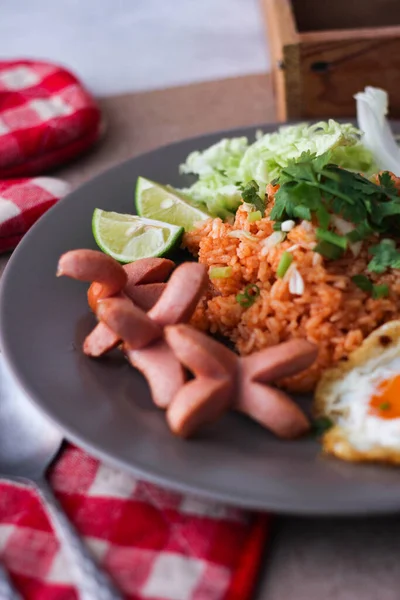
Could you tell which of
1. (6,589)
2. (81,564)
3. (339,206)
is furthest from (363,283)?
(6,589)

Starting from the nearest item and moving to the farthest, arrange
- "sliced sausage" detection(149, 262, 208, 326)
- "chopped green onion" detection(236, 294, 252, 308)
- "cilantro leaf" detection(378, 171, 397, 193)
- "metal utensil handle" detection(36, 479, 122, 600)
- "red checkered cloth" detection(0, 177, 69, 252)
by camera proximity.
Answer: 1. "metal utensil handle" detection(36, 479, 122, 600)
2. "sliced sausage" detection(149, 262, 208, 326)
3. "chopped green onion" detection(236, 294, 252, 308)
4. "cilantro leaf" detection(378, 171, 397, 193)
5. "red checkered cloth" detection(0, 177, 69, 252)

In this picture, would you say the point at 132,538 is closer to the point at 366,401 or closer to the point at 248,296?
the point at 366,401

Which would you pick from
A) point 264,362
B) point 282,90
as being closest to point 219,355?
point 264,362

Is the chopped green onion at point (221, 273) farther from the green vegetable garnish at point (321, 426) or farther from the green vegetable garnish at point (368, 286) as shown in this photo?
the green vegetable garnish at point (321, 426)

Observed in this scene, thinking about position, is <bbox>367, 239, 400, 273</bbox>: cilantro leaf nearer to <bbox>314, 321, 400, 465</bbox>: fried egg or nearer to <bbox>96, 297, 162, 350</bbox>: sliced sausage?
<bbox>314, 321, 400, 465</bbox>: fried egg

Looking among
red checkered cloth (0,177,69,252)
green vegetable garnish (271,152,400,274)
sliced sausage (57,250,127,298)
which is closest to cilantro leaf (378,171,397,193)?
green vegetable garnish (271,152,400,274)

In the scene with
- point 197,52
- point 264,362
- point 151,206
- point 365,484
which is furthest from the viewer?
point 197,52

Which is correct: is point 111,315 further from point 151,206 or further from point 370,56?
point 370,56
